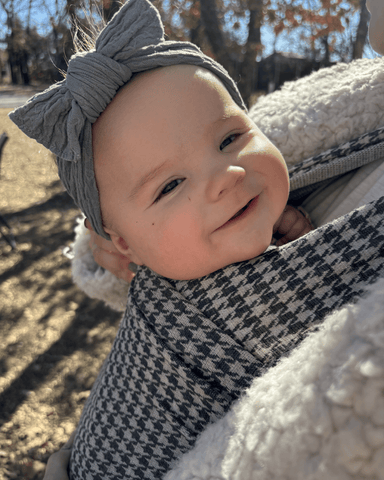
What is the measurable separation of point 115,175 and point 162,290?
381 mm

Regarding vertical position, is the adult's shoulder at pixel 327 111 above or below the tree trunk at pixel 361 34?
above

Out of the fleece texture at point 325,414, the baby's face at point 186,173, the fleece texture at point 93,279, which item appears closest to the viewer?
the fleece texture at point 325,414

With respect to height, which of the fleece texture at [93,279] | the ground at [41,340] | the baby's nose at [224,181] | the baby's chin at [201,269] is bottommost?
the ground at [41,340]

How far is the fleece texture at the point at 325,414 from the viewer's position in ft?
1.55

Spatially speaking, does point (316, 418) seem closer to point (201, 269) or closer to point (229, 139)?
point (201, 269)

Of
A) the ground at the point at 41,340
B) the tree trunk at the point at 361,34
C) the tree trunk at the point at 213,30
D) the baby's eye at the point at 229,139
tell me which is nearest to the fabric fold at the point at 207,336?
A: the baby's eye at the point at 229,139

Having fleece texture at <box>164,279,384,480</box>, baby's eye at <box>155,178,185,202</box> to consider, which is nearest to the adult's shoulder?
baby's eye at <box>155,178,185,202</box>

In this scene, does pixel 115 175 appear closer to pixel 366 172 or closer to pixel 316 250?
pixel 316 250

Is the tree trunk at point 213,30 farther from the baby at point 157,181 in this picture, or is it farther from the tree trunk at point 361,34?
the tree trunk at point 361,34

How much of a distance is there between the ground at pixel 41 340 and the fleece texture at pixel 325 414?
1.29 meters

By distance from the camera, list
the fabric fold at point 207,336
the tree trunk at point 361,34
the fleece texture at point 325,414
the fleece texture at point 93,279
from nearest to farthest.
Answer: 1. the fleece texture at point 325,414
2. the fabric fold at point 207,336
3. the fleece texture at point 93,279
4. the tree trunk at point 361,34

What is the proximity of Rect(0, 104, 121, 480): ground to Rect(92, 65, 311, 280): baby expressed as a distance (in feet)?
2.01

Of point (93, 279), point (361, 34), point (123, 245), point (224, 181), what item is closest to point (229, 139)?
point (224, 181)

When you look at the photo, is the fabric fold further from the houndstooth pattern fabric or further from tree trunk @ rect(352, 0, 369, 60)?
tree trunk @ rect(352, 0, 369, 60)
